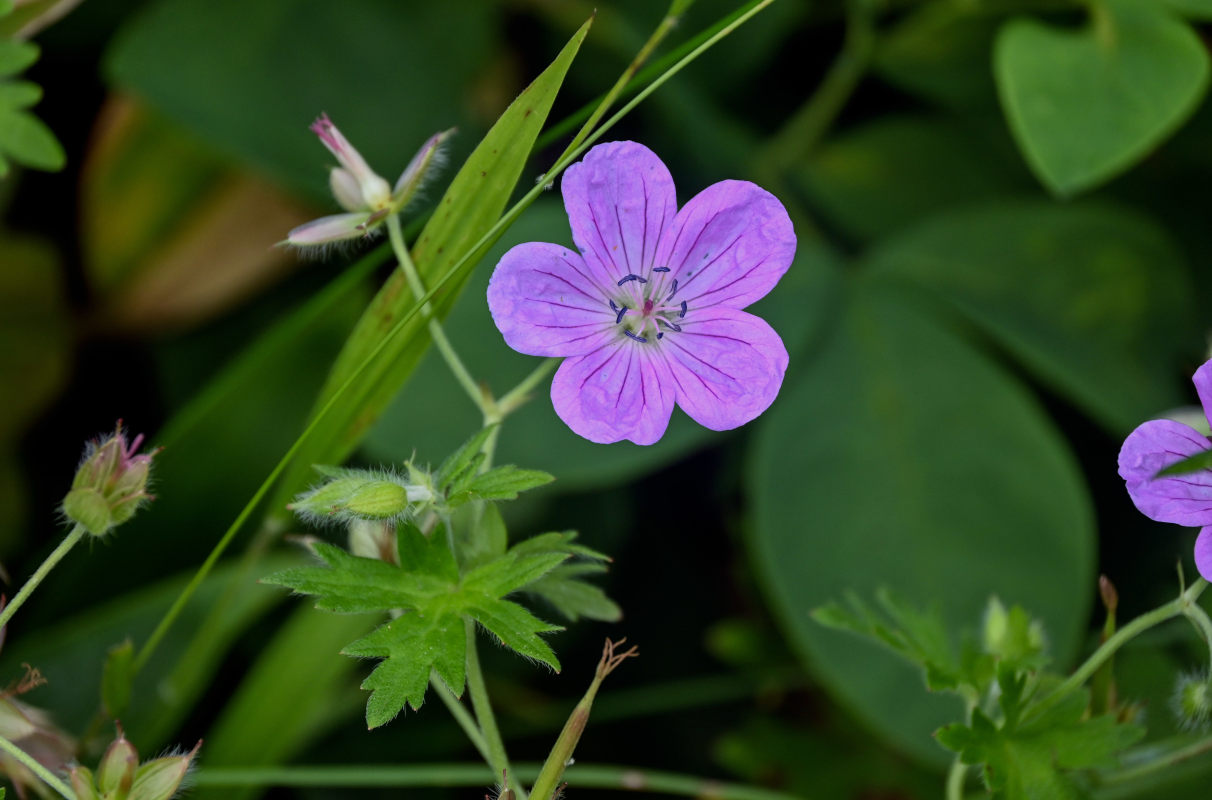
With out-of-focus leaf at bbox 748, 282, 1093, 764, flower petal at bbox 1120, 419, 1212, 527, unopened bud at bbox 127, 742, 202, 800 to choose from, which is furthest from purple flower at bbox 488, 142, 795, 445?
out-of-focus leaf at bbox 748, 282, 1093, 764

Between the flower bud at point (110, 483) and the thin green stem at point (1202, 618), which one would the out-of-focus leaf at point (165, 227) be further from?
the thin green stem at point (1202, 618)

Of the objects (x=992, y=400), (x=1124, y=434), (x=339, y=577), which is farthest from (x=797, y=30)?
(x=339, y=577)

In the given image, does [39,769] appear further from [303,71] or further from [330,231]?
[303,71]

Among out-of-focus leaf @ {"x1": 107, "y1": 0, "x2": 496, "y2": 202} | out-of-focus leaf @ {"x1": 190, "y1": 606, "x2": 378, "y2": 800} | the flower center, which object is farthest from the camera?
out-of-focus leaf @ {"x1": 107, "y1": 0, "x2": 496, "y2": 202}

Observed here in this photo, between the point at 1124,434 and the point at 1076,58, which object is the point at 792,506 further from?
the point at 1076,58

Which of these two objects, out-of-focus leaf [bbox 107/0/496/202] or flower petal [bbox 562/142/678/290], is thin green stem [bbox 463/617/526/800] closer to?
flower petal [bbox 562/142/678/290]

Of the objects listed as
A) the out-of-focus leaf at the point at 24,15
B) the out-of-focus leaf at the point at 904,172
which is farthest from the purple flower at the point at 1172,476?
the out-of-focus leaf at the point at 24,15

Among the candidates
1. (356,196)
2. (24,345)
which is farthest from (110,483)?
(24,345)
